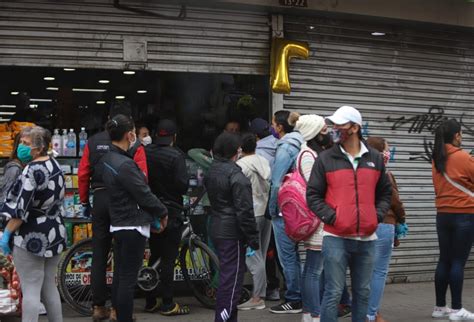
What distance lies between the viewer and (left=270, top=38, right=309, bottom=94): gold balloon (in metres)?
9.49

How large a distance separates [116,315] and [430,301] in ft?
13.5

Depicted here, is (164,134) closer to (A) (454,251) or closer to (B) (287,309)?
(B) (287,309)

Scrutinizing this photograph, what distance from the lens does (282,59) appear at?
9.56 m

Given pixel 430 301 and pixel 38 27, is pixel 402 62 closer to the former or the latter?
pixel 430 301

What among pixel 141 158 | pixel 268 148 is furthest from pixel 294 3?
pixel 141 158

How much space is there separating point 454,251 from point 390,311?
3.49ft

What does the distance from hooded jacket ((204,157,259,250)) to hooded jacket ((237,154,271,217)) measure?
134cm

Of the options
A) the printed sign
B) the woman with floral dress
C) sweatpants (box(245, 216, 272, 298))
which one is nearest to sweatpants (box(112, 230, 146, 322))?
the woman with floral dress

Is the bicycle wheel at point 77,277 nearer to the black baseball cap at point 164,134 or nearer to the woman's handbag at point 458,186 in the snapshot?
the black baseball cap at point 164,134

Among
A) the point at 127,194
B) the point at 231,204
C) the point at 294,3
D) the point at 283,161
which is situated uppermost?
the point at 294,3

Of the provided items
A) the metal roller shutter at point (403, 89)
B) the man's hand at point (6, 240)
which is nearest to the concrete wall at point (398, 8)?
the metal roller shutter at point (403, 89)

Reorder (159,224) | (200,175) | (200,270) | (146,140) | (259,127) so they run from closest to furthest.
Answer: (159,224)
(200,270)
(146,140)
(259,127)
(200,175)

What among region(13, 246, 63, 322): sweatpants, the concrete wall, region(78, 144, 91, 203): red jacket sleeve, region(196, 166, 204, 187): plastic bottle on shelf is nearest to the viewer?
region(13, 246, 63, 322): sweatpants

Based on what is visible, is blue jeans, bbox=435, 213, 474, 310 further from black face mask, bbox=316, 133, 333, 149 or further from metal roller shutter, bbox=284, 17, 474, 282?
metal roller shutter, bbox=284, 17, 474, 282
